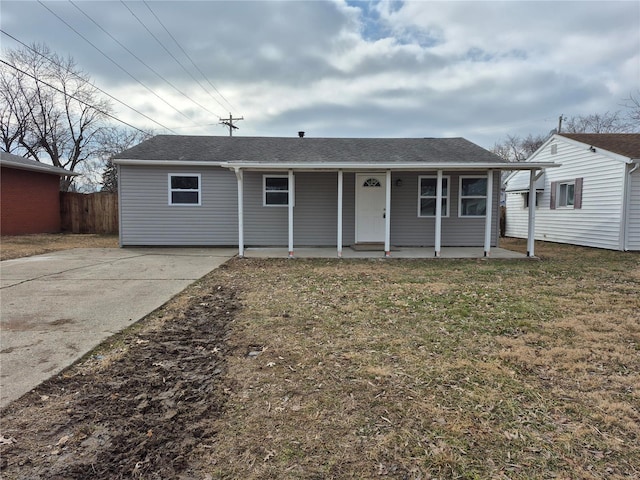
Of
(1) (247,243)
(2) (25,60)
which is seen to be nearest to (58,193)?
(1) (247,243)

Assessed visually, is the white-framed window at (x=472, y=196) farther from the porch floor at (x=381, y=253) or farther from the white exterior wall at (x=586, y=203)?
the white exterior wall at (x=586, y=203)

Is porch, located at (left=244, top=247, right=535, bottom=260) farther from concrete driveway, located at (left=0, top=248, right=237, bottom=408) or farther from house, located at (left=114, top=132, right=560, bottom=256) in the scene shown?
concrete driveway, located at (left=0, top=248, right=237, bottom=408)

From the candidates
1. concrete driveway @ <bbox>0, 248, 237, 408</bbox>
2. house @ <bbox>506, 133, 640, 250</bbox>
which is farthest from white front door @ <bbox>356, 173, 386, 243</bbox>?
concrete driveway @ <bbox>0, 248, 237, 408</bbox>

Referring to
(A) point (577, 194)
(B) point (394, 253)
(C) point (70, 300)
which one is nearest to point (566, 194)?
(A) point (577, 194)

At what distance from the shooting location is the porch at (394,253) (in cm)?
983

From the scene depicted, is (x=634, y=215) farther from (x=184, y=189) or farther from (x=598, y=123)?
(x=598, y=123)

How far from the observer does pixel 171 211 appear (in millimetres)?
11523

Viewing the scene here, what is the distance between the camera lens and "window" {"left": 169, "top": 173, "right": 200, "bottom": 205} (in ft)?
37.6

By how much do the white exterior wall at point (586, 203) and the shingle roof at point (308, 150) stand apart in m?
3.41

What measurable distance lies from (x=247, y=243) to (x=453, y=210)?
6.56 metres

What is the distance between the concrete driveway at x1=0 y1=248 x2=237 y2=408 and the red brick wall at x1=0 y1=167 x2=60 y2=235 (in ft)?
22.0

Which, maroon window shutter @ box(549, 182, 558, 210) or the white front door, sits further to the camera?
maroon window shutter @ box(549, 182, 558, 210)

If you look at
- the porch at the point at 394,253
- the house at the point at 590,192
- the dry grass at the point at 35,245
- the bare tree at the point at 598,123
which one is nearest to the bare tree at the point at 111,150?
the dry grass at the point at 35,245

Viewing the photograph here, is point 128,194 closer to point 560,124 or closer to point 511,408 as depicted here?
point 511,408
